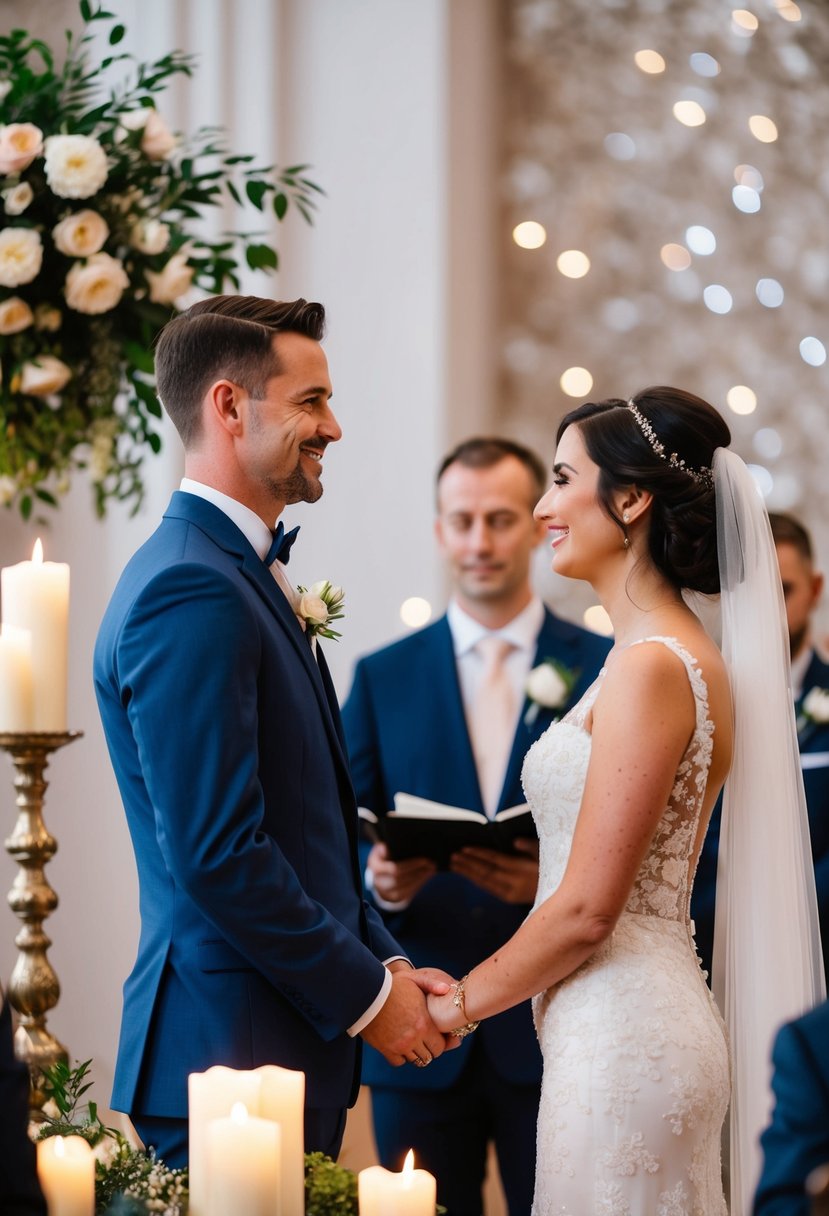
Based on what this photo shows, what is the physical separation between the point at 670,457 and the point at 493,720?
4.35 feet

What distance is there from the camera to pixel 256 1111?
180 cm

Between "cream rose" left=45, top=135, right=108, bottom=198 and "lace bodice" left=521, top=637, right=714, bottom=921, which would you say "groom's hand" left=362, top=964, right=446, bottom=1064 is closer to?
"lace bodice" left=521, top=637, right=714, bottom=921

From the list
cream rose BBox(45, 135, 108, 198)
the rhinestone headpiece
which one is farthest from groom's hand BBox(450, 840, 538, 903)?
cream rose BBox(45, 135, 108, 198)

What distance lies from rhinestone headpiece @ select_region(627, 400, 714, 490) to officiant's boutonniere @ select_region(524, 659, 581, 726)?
1039 mm

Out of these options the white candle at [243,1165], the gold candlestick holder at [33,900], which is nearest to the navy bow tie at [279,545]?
the gold candlestick holder at [33,900]

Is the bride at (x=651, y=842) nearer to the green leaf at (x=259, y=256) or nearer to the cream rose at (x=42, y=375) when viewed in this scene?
the green leaf at (x=259, y=256)

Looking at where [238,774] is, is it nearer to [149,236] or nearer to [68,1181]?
[68,1181]

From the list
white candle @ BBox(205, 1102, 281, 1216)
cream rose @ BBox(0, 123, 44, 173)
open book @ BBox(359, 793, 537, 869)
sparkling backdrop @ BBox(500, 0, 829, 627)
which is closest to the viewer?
white candle @ BBox(205, 1102, 281, 1216)

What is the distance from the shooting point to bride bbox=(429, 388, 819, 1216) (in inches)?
94.7

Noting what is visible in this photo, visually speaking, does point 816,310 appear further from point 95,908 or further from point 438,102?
point 95,908

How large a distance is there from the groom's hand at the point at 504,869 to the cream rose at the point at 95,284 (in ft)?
4.63

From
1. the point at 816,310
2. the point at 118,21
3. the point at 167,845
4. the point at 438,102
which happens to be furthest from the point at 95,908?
the point at 816,310

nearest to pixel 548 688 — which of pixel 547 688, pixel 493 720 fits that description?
pixel 547 688

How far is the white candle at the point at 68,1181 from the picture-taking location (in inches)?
68.2
